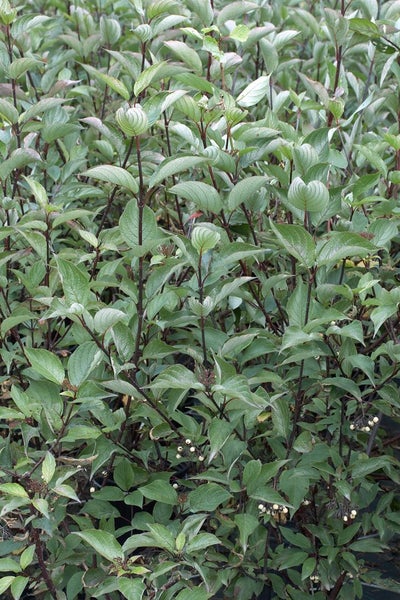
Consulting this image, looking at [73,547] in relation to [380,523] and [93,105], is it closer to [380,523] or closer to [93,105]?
[380,523]

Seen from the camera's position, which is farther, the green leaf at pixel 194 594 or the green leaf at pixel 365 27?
the green leaf at pixel 365 27

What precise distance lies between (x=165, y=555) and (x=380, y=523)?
614 millimetres

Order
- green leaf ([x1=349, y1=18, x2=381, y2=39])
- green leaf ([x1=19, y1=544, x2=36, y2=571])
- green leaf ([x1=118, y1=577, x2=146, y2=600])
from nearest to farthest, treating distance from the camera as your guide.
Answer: green leaf ([x1=118, y1=577, x2=146, y2=600]) → green leaf ([x1=19, y1=544, x2=36, y2=571]) → green leaf ([x1=349, y1=18, x2=381, y2=39])

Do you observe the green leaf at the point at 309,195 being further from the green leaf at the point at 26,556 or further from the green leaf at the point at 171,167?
the green leaf at the point at 26,556

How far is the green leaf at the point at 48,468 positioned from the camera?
179cm

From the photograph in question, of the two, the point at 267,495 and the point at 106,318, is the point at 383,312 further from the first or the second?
the point at 106,318

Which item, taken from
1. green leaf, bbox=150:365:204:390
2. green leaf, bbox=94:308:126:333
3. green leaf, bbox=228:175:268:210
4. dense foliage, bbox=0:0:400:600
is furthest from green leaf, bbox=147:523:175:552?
green leaf, bbox=228:175:268:210

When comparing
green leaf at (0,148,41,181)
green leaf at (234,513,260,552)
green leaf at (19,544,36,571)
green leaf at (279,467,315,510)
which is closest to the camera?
green leaf at (19,544,36,571)

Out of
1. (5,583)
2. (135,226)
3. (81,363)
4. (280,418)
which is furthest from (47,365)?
(280,418)

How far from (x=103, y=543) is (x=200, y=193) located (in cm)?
78

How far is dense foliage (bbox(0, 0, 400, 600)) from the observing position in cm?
187

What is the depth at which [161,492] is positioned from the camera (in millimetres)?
2029

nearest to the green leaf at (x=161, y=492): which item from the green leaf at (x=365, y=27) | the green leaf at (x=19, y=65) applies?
the green leaf at (x=19, y=65)

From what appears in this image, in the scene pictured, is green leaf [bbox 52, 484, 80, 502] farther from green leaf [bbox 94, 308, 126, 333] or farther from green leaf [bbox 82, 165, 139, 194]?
green leaf [bbox 82, 165, 139, 194]
